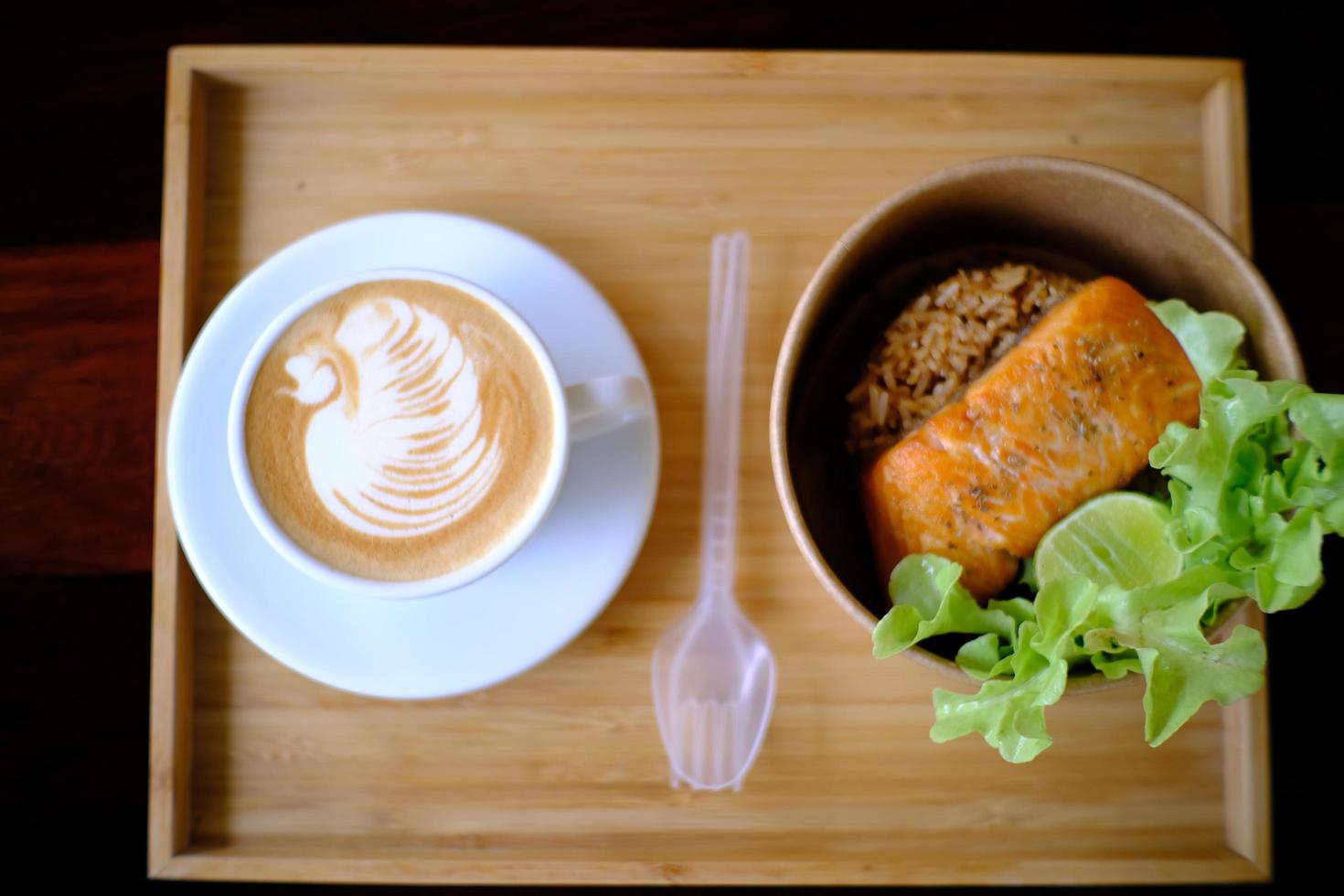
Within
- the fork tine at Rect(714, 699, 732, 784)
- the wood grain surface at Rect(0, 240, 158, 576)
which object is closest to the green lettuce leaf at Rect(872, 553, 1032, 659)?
the fork tine at Rect(714, 699, 732, 784)

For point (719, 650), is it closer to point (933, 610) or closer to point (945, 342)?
point (933, 610)

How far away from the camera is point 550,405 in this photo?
0.76 meters

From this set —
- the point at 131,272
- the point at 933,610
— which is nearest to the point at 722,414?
the point at 933,610

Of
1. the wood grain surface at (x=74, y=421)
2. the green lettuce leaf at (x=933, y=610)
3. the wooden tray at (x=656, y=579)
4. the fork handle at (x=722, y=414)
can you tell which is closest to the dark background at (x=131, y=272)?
the wood grain surface at (x=74, y=421)

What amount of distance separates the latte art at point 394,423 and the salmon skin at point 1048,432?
1.15 ft

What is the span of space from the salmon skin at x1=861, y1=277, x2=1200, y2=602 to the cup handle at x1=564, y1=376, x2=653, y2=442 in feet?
0.71

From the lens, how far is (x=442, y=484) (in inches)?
29.7

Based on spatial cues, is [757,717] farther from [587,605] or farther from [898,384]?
[898,384]

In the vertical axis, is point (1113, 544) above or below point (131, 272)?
below

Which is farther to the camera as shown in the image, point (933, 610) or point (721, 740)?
point (721, 740)

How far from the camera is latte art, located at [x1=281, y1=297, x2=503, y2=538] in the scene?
2.46 feet

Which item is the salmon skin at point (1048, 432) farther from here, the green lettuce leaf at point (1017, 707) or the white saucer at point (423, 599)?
the white saucer at point (423, 599)

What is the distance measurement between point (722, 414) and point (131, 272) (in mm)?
665

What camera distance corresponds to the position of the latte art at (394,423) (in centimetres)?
75
